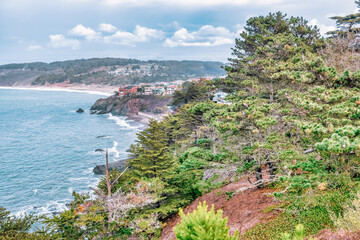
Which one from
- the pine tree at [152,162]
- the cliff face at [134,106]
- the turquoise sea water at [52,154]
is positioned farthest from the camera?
the cliff face at [134,106]

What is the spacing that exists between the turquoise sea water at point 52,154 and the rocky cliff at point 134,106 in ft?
23.3

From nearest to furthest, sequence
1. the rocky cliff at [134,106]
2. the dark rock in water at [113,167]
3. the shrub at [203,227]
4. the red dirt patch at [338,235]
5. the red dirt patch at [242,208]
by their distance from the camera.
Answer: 1. the shrub at [203,227]
2. the red dirt patch at [338,235]
3. the red dirt patch at [242,208]
4. the dark rock in water at [113,167]
5. the rocky cliff at [134,106]

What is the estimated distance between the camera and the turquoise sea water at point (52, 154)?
105 feet

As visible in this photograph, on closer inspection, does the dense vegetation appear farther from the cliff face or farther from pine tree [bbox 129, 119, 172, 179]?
the cliff face

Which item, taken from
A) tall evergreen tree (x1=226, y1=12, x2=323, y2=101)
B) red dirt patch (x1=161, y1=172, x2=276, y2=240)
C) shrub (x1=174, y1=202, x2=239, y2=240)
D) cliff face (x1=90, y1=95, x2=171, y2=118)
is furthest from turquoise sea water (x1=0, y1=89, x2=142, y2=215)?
shrub (x1=174, y1=202, x2=239, y2=240)

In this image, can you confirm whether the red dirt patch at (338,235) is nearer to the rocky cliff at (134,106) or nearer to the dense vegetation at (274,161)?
the dense vegetation at (274,161)

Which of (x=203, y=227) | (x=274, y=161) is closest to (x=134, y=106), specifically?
(x=274, y=161)

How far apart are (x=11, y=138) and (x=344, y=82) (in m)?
70.4

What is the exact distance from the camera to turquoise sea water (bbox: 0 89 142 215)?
1264 inches

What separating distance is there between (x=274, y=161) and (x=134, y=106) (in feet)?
279

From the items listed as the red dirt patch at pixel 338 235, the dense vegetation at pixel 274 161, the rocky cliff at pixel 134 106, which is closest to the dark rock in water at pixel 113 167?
the dense vegetation at pixel 274 161

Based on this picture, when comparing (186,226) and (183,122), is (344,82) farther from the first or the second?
(183,122)

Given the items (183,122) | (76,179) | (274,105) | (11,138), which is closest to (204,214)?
(274,105)

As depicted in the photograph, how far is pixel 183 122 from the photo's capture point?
107 ft
